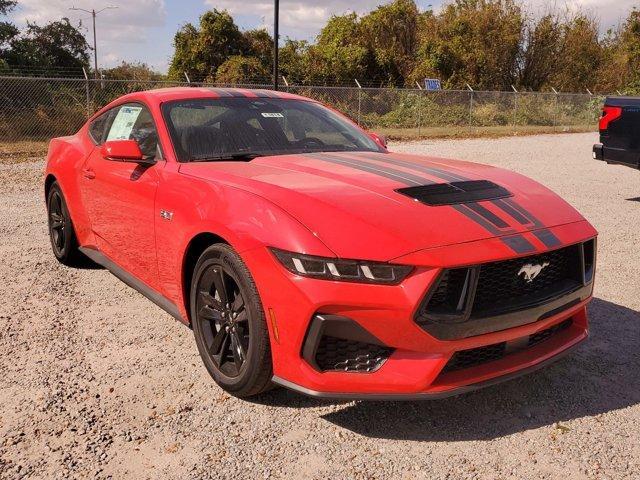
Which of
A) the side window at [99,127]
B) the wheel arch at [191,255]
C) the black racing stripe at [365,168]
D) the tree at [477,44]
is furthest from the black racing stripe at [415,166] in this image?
the tree at [477,44]

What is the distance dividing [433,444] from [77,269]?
3.62 meters

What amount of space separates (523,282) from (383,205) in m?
0.69

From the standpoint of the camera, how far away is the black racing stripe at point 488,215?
2633mm

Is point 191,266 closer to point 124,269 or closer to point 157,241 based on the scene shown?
point 157,241

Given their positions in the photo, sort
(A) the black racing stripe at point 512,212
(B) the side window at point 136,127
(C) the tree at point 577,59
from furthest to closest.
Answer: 1. (C) the tree at point 577,59
2. (B) the side window at point 136,127
3. (A) the black racing stripe at point 512,212

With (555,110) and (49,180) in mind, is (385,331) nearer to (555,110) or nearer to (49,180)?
(49,180)

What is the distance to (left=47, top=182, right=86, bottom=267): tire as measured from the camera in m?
4.89

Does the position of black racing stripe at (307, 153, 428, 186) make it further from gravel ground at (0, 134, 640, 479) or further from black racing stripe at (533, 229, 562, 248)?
gravel ground at (0, 134, 640, 479)

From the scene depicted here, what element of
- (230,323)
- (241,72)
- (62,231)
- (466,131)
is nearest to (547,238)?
(230,323)

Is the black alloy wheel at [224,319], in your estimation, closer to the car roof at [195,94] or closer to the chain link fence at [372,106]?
the car roof at [195,94]

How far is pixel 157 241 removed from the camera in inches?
132

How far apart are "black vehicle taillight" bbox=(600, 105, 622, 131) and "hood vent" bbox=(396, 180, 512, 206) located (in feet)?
20.9

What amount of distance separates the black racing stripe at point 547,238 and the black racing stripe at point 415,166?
0.58 meters

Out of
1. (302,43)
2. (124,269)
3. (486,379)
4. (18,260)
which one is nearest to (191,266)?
(124,269)
